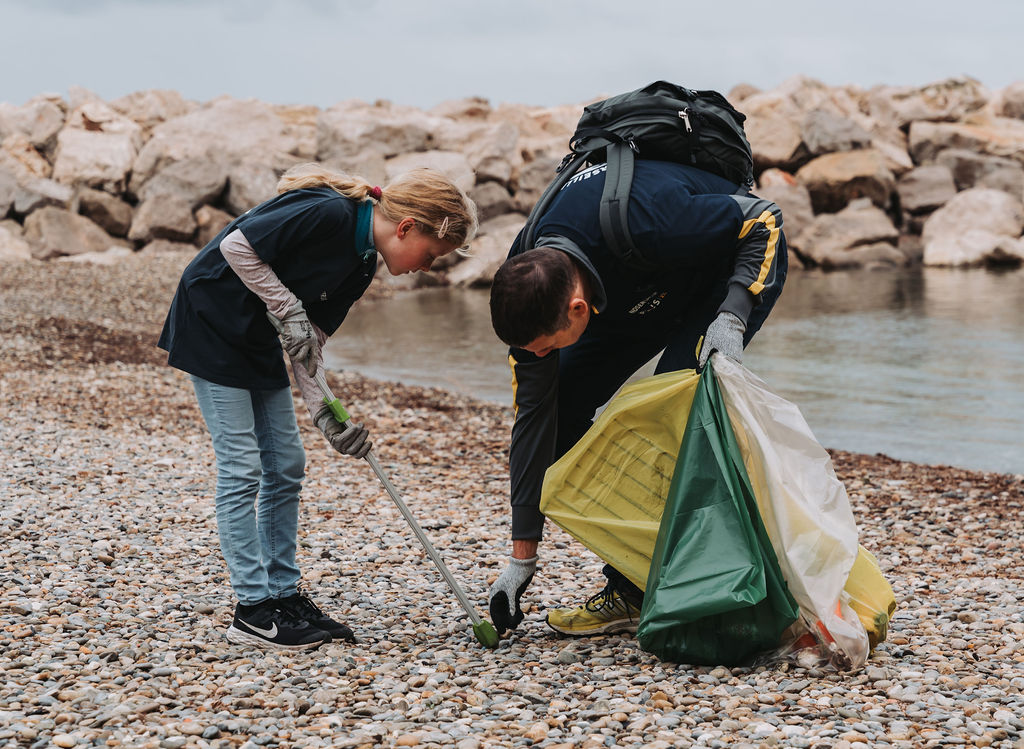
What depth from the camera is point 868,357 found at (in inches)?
571

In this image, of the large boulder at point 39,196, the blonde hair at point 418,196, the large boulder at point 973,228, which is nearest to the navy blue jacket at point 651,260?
the blonde hair at point 418,196

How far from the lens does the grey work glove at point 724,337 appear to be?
3.33 m

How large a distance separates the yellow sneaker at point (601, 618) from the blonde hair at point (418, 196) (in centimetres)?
140

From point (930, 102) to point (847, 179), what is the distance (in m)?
9.47

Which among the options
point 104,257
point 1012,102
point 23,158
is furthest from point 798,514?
point 1012,102

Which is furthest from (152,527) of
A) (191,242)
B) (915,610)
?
(191,242)

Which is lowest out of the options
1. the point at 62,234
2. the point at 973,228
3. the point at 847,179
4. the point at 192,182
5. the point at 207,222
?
the point at 62,234

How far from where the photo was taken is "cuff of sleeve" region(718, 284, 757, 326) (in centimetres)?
331

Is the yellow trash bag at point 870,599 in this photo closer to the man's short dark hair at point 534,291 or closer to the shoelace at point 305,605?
the man's short dark hair at point 534,291

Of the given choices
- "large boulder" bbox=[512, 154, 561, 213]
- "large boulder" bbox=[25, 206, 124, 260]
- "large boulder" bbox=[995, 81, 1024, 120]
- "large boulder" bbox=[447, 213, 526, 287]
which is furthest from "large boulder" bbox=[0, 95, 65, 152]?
"large boulder" bbox=[995, 81, 1024, 120]

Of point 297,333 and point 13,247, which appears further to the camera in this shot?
point 13,247

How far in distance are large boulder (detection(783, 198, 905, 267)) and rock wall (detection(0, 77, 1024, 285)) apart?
0.05 m

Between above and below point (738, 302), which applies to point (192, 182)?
below

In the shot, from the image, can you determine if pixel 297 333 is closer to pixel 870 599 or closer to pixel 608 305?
pixel 608 305
